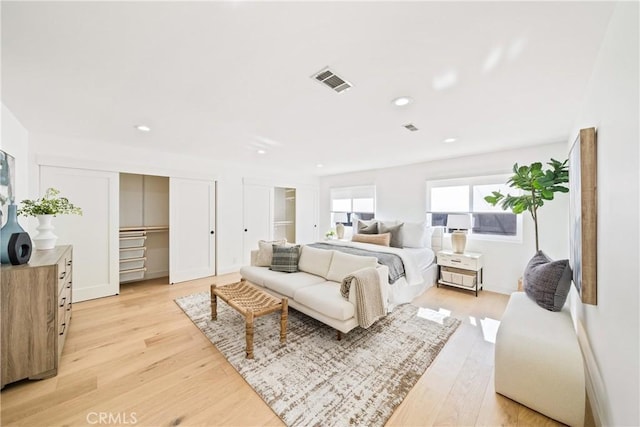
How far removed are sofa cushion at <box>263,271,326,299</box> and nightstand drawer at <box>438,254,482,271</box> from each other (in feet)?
7.54

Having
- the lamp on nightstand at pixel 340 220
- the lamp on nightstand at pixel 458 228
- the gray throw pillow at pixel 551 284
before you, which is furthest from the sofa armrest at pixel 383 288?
the lamp on nightstand at pixel 340 220

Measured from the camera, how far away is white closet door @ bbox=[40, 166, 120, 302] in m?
3.36

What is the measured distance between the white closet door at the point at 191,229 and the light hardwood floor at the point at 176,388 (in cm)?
169

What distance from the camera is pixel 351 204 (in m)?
6.20

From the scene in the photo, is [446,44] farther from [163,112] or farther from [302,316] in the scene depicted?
[302,316]

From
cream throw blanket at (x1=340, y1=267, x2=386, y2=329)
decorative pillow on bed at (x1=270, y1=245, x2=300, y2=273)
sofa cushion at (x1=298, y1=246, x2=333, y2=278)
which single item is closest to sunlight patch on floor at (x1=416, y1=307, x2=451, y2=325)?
cream throw blanket at (x1=340, y1=267, x2=386, y2=329)

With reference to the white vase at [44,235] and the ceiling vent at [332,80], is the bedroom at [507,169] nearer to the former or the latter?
the ceiling vent at [332,80]

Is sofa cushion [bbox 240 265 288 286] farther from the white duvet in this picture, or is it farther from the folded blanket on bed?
the white duvet

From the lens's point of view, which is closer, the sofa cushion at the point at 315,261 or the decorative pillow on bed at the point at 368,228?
the sofa cushion at the point at 315,261

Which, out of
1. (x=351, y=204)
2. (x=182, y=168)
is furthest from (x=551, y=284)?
(x=182, y=168)

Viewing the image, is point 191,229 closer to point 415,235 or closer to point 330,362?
point 330,362

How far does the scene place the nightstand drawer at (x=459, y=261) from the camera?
12.5ft

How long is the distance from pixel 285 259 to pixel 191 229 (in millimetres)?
2285

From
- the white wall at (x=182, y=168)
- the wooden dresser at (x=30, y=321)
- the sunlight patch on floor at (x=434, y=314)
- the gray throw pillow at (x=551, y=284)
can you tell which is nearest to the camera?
the wooden dresser at (x=30, y=321)
